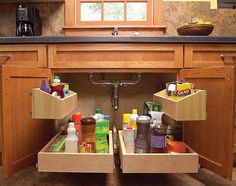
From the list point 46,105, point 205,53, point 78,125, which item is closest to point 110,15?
point 205,53

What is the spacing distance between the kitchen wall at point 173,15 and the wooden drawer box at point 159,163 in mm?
1306

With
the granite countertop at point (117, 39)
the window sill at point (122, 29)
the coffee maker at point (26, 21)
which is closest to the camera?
the granite countertop at point (117, 39)

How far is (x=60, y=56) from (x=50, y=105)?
57 centimetres

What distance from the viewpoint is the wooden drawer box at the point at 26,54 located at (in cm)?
138

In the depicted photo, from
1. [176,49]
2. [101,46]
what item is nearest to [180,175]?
[176,49]

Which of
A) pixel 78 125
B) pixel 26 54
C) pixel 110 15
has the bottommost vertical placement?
pixel 78 125

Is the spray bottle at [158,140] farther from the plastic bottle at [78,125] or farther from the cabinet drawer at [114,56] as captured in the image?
the cabinet drawer at [114,56]

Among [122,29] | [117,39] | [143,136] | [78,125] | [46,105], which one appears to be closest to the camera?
[46,105]

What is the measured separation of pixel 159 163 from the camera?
936 mm

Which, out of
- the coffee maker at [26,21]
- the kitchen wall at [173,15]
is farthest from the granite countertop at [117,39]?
the kitchen wall at [173,15]

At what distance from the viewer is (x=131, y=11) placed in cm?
191

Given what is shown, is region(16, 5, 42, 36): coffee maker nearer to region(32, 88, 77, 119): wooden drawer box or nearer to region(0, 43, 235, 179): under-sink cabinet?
region(0, 43, 235, 179): under-sink cabinet

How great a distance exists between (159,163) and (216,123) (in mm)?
394

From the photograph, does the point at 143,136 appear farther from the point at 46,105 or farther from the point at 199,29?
the point at 199,29
